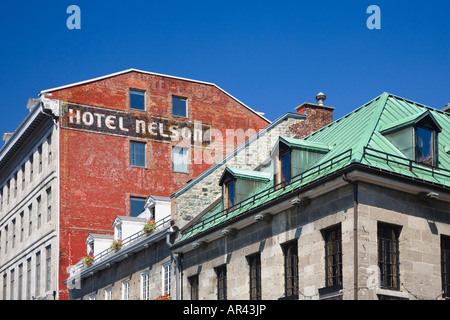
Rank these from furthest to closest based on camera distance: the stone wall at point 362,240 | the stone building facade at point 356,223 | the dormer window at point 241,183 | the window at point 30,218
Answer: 1. the window at point 30,218
2. the dormer window at point 241,183
3. the stone building facade at point 356,223
4. the stone wall at point 362,240

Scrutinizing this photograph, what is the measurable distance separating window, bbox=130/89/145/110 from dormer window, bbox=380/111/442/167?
83.2 feet

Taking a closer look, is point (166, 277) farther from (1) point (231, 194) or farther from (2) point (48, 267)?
(2) point (48, 267)

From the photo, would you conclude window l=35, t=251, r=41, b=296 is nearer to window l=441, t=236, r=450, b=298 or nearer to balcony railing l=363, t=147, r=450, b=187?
balcony railing l=363, t=147, r=450, b=187

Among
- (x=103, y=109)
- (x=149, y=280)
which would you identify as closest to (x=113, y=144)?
(x=103, y=109)

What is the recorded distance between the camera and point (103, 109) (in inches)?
1983

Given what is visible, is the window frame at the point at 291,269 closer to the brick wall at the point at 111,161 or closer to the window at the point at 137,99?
the brick wall at the point at 111,161

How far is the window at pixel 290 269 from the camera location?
27328 mm

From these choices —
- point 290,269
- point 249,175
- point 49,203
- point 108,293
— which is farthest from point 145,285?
point 49,203

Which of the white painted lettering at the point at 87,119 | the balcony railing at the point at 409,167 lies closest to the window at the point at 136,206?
the white painted lettering at the point at 87,119

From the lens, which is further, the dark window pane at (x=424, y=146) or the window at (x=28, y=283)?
the window at (x=28, y=283)

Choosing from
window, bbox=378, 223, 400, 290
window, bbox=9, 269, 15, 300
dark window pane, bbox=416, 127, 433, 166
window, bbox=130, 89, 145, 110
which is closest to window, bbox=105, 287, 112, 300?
window, bbox=130, 89, 145, 110

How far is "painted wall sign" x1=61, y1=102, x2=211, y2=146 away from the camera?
163ft

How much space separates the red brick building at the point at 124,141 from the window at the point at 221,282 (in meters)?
17.8
